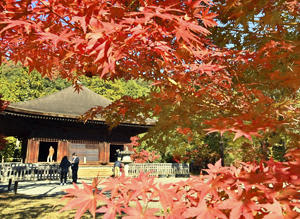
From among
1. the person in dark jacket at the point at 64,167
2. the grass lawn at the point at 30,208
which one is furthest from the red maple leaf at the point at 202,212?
the person in dark jacket at the point at 64,167

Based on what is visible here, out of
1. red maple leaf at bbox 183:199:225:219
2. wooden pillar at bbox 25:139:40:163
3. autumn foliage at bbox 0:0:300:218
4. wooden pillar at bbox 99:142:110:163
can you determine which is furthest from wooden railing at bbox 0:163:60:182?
red maple leaf at bbox 183:199:225:219

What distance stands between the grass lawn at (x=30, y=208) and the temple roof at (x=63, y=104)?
483 cm

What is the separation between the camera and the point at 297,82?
4.10ft

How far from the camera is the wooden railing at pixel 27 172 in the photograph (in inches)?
376

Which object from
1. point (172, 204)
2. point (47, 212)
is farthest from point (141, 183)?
point (47, 212)

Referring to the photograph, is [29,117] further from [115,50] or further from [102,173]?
[115,50]

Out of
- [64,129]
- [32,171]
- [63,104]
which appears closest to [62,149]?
[64,129]

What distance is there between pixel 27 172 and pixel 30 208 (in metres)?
5.32

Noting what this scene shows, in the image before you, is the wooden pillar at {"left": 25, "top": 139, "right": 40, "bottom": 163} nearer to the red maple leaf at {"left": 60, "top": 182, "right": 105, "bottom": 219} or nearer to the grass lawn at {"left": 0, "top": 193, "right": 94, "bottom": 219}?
the grass lawn at {"left": 0, "top": 193, "right": 94, "bottom": 219}

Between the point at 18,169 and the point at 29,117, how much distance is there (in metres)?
2.53

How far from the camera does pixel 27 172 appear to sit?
1045 centimetres

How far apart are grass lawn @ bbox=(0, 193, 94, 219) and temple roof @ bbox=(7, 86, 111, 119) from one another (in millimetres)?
4825

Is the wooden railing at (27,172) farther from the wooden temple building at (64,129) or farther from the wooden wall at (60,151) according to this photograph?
the wooden temple building at (64,129)

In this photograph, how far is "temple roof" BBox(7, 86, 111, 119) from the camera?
1150cm
